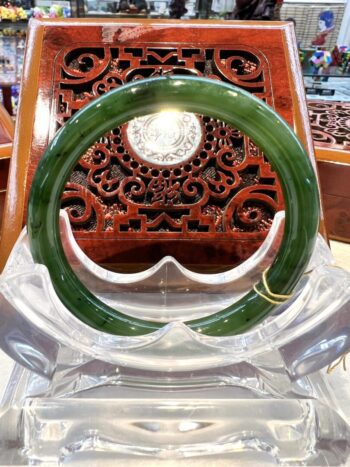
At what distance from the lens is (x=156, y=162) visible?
0.81m

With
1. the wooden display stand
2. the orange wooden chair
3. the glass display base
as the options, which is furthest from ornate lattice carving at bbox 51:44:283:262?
the glass display base

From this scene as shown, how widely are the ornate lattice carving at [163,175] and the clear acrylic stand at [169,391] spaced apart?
9.6 inches

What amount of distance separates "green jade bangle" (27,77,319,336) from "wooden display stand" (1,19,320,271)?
0.23m

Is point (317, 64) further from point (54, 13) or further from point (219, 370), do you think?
point (219, 370)

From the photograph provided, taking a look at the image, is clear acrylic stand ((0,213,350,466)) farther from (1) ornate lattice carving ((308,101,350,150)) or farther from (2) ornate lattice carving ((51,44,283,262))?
(1) ornate lattice carving ((308,101,350,150))

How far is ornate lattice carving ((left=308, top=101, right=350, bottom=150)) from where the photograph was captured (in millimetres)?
1014

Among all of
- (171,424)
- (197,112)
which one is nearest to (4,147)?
(197,112)

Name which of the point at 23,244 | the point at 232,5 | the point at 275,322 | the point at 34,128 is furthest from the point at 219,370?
the point at 232,5

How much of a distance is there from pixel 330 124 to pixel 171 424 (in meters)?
0.88

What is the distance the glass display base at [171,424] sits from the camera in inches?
20.6

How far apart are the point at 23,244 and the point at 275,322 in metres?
0.36

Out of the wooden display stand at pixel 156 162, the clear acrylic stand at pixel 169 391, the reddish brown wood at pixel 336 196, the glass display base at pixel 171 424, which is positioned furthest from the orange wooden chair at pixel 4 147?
the reddish brown wood at pixel 336 196

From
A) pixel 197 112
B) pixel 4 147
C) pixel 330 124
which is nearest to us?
pixel 197 112

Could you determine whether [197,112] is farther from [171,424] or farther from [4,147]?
[4,147]
